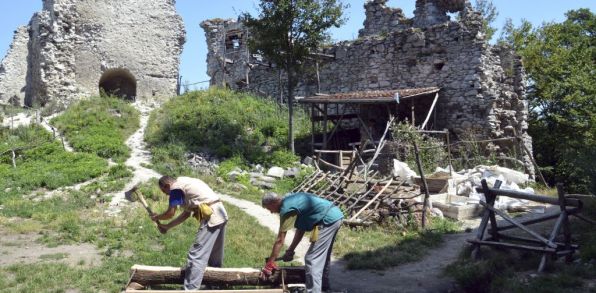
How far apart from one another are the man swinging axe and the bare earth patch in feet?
6.90

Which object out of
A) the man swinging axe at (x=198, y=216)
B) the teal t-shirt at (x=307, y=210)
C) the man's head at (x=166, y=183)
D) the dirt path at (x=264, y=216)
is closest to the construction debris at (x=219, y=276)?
the man swinging axe at (x=198, y=216)

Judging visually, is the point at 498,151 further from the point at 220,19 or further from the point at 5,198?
the point at 220,19

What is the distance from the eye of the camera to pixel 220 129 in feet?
57.0

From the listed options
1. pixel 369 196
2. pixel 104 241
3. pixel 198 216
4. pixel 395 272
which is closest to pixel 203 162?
pixel 369 196

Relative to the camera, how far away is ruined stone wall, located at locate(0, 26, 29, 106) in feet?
80.4

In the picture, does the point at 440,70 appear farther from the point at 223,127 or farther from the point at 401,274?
the point at 401,274

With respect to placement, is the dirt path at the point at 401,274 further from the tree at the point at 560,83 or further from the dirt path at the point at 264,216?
the tree at the point at 560,83

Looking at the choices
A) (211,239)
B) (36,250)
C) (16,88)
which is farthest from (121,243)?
(16,88)

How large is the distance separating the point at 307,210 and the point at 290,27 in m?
A: 11.0

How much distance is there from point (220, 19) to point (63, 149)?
46.8 feet

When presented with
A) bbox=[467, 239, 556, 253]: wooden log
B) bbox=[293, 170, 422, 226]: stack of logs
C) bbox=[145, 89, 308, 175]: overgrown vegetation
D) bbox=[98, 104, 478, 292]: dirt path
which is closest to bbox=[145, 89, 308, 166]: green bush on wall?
bbox=[145, 89, 308, 175]: overgrown vegetation

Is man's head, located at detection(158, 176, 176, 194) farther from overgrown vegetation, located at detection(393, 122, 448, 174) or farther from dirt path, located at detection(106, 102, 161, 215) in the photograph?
overgrown vegetation, located at detection(393, 122, 448, 174)

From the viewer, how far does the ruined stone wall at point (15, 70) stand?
24.5 metres

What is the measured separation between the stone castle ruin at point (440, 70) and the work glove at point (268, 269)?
1147 centimetres
